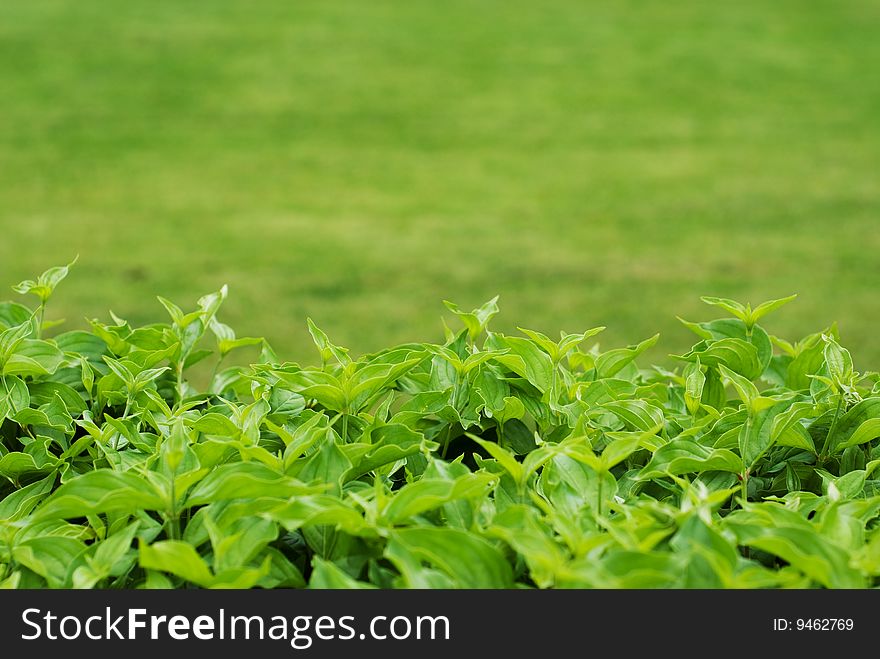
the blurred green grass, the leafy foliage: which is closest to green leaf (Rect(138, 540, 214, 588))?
the leafy foliage

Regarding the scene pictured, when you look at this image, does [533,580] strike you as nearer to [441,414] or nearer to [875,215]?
[441,414]

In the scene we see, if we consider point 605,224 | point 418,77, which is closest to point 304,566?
point 605,224

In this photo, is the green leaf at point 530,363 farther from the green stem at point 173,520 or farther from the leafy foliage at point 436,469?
the green stem at point 173,520

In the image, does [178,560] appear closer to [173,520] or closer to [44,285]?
[173,520]

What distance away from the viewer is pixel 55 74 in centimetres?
1337

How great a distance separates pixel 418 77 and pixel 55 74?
14.8 ft

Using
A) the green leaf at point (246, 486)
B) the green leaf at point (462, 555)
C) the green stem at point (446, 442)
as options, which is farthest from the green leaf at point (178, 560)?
the green stem at point (446, 442)

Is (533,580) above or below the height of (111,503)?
below

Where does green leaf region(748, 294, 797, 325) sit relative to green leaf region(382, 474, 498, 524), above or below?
above

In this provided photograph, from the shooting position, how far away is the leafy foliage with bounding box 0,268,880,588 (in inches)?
58.7

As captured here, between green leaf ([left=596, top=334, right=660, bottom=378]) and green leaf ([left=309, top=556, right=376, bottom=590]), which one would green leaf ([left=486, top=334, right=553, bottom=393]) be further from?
green leaf ([left=309, top=556, right=376, bottom=590])

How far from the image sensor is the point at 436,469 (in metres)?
1.67

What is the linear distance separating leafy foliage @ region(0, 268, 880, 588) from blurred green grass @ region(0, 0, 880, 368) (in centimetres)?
426

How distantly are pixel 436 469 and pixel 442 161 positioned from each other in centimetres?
938
